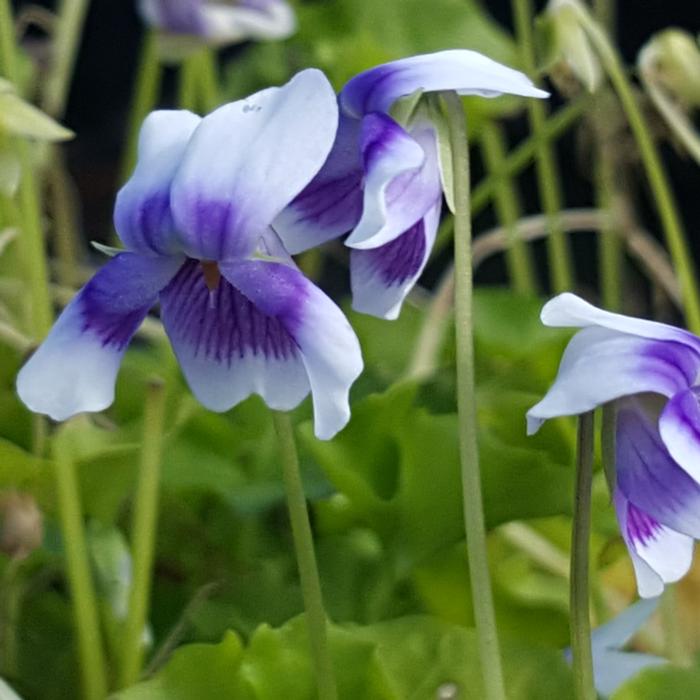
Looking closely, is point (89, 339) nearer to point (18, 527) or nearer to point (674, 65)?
point (18, 527)

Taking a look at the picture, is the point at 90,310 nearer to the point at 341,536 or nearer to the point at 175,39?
the point at 341,536

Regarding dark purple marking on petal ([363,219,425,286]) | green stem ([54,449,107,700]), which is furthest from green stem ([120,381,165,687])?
dark purple marking on petal ([363,219,425,286])

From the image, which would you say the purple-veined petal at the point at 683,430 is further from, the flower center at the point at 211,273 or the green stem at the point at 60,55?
the green stem at the point at 60,55

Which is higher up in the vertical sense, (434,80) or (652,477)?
(434,80)

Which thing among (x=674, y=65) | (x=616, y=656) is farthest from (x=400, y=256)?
(x=674, y=65)

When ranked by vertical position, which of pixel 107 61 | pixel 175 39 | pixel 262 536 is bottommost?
pixel 262 536

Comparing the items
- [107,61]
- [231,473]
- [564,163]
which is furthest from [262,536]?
[107,61]
